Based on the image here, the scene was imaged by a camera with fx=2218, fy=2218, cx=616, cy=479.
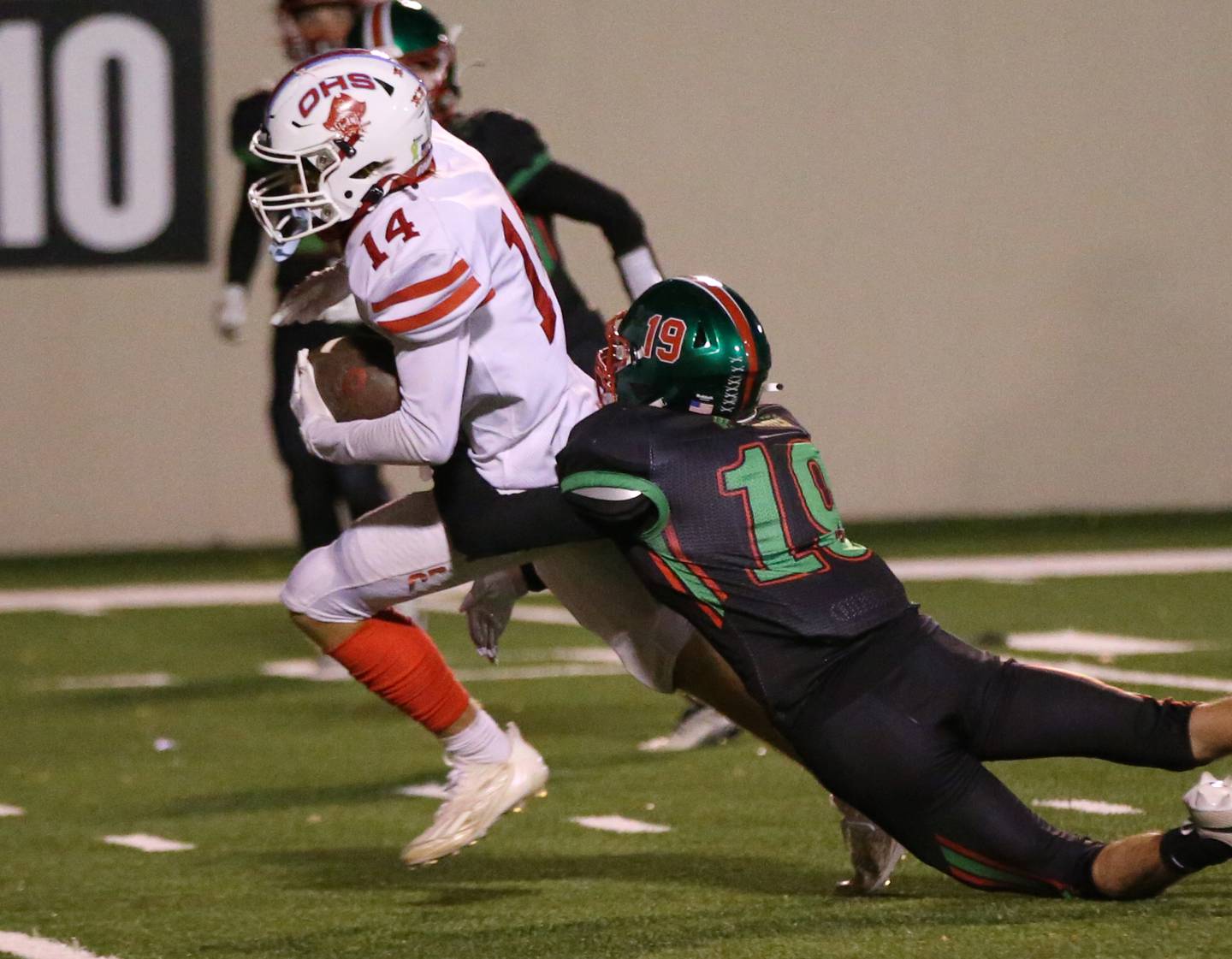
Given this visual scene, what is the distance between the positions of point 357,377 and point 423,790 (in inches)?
57.9

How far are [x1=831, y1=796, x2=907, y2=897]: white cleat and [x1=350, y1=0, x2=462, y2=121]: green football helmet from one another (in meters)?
1.82

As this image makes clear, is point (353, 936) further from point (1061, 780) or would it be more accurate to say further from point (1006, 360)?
point (1006, 360)

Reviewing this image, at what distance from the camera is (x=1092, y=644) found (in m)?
6.61

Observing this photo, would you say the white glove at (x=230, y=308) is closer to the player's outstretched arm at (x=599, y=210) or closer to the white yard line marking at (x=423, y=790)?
the player's outstretched arm at (x=599, y=210)

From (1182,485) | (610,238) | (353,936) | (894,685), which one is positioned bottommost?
(1182,485)

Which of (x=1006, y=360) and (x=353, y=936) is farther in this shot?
(x=1006, y=360)

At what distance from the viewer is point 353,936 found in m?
3.50

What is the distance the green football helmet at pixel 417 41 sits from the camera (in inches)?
180

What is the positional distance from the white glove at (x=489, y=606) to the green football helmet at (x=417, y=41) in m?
1.11

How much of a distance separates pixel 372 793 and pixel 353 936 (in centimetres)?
144

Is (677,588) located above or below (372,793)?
above

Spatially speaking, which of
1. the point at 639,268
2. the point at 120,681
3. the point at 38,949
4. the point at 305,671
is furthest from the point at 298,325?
the point at 38,949

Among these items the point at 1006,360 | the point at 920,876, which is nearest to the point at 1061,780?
the point at 920,876

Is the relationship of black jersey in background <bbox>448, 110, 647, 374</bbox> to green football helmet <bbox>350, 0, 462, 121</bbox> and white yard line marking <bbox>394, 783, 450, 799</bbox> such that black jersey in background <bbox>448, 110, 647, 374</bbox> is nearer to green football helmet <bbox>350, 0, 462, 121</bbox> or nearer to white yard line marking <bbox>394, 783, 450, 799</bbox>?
green football helmet <bbox>350, 0, 462, 121</bbox>
